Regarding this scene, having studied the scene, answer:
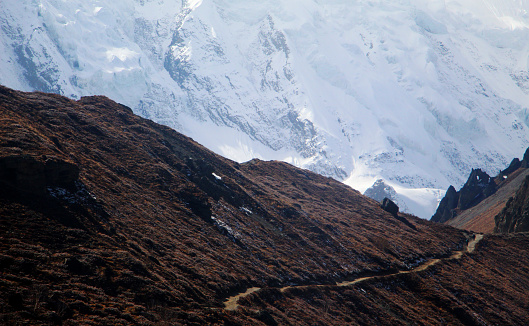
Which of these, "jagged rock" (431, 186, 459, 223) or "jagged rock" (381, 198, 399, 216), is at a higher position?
"jagged rock" (431, 186, 459, 223)

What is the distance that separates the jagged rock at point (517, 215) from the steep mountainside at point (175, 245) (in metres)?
14.1

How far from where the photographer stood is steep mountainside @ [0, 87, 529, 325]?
21688 mm

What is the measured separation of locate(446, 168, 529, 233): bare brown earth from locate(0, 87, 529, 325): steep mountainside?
34.1 metres

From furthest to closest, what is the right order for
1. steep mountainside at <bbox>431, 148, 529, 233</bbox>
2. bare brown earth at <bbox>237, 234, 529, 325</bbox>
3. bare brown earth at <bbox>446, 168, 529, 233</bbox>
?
steep mountainside at <bbox>431, 148, 529, 233</bbox> < bare brown earth at <bbox>446, 168, 529, 233</bbox> < bare brown earth at <bbox>237, 234, 529, 325</bbox>

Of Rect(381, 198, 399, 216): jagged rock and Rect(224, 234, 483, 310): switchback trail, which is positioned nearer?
Rect(224, 234, 483, 310): switchback trail

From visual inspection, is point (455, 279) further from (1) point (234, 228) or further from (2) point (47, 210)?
(2) point (47, 210)

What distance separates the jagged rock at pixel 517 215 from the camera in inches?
3123

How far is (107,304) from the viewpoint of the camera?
20.8 metres

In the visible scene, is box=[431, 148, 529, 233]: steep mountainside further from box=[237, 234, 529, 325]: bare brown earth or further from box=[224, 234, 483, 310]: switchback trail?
box=[237, 234, 529, 325]: bare brown earth

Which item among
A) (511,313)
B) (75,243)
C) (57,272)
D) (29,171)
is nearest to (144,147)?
(29,171)

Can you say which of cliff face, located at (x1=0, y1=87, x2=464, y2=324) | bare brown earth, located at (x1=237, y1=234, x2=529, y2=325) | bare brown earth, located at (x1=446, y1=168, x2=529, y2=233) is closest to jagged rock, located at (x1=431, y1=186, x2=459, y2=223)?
bare brown earth, located at (x1=446, y1=168, x2=529, y2=233)

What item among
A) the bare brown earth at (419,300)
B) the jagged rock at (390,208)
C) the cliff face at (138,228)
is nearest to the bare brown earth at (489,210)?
the jagged rock at (390,208)

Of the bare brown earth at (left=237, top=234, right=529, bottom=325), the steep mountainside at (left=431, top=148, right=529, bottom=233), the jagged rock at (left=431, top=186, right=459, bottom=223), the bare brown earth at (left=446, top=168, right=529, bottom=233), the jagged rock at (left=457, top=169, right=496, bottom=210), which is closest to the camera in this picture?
the bare brown earth at (left=237, top=234, right=529, bottom=325)

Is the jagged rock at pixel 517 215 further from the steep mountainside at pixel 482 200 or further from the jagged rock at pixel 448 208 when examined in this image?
the jagged rock at pixel 448 208
